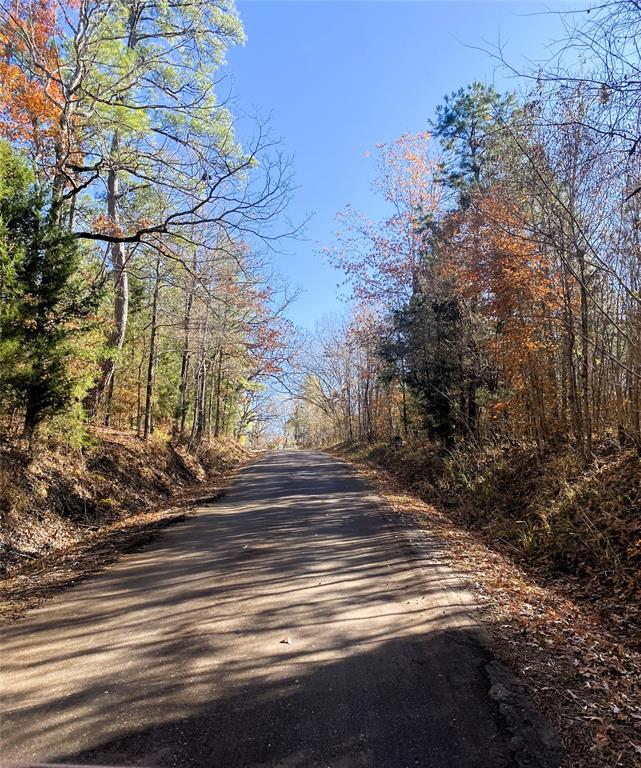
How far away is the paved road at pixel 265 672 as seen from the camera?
2.59m

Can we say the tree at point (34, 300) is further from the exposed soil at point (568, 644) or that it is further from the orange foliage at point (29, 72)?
the exposed soil at point (568, 644)

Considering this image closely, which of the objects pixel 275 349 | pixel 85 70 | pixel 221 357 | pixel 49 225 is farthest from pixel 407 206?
pixel 49 225

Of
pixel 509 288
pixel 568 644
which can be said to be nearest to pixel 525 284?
pixel 509 288

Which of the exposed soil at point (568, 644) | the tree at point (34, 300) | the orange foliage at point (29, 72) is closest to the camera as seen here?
the exposed soil at point (568, 644)

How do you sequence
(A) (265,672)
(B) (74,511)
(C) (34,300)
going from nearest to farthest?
(A) (265,672) → (C) (34,300) → (B) (74,511)

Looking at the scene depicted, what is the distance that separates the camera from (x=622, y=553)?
585cm

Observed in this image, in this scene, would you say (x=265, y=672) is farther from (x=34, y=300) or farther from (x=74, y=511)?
(x=34, y=300)

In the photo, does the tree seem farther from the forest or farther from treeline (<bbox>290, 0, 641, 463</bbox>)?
treeline (<bbox>290, 0, 641, 463</bbox>)

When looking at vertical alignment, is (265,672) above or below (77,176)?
below

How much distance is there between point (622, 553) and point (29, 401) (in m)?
8.67

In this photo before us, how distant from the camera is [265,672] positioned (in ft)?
11.0

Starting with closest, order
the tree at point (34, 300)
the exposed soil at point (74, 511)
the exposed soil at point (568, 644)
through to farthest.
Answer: the exposed soil at point (568, 644)
the exposed soil at point (74, 511)
the tree at point (34, 300)

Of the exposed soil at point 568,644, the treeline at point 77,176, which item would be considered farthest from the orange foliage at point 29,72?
the exposed soil at point 568,644

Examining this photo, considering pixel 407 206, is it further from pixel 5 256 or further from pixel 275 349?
pixel 5 256
